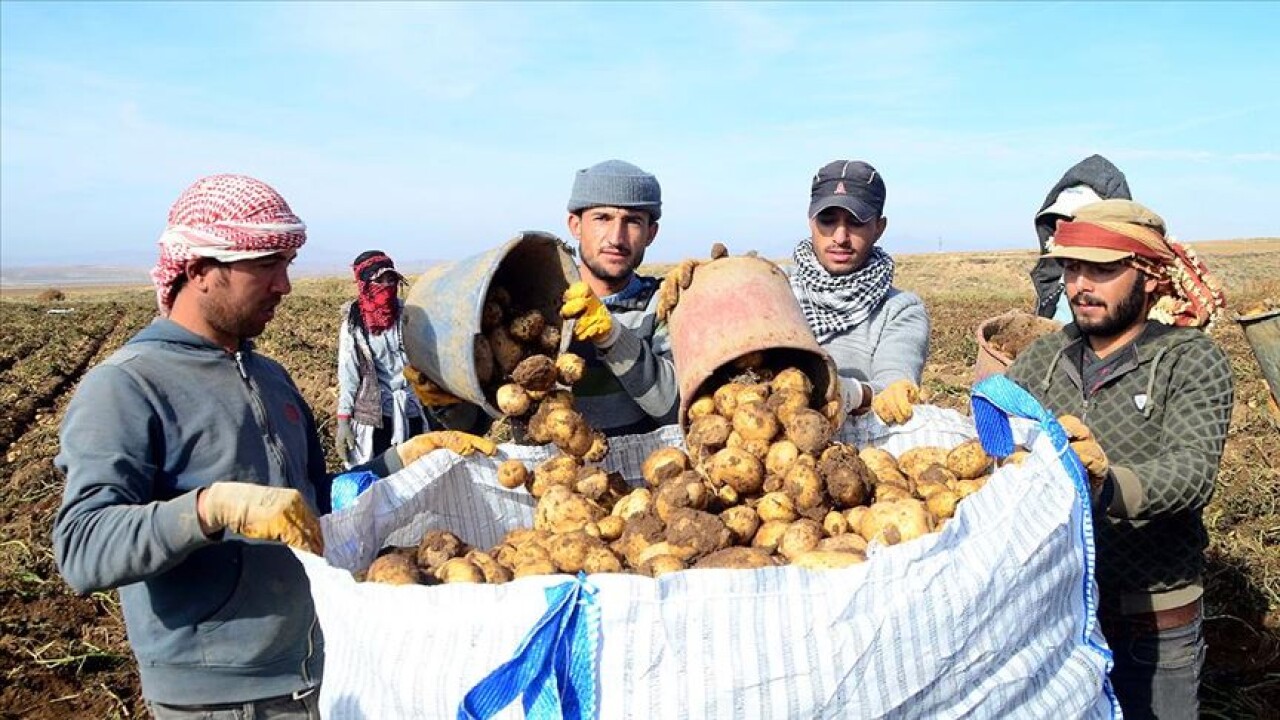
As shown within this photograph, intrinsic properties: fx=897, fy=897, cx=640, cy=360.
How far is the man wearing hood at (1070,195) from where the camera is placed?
434 cm

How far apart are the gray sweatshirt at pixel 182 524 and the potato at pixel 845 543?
1.36 meters

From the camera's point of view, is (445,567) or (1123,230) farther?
(1123,230)

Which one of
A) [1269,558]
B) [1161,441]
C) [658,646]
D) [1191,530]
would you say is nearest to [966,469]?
[1161,441]

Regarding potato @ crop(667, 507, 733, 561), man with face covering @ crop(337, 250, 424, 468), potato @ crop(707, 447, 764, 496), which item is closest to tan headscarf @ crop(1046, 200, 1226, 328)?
potato @ crop(707, 447, 764, 496)

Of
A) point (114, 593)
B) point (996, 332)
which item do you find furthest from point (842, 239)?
point (114, 593)

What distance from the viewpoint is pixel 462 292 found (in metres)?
2.69

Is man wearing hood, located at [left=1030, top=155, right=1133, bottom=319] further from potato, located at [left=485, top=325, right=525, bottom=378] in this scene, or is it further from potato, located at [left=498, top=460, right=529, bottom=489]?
potato, located at [left=498, top=460, right=529, bottom=489]

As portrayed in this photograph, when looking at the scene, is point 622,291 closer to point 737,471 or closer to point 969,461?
point 737,471

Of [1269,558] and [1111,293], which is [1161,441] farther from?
[1269,558]

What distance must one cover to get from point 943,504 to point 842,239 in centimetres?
144

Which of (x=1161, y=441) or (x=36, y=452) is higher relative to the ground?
(x=1161, y=441)

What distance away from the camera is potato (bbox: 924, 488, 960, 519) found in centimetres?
221

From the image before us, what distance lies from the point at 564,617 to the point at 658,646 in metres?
0.17

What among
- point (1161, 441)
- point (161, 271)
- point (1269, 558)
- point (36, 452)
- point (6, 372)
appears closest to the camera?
point (161, 271)
